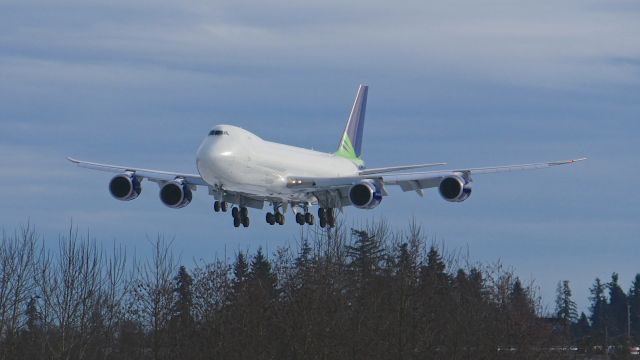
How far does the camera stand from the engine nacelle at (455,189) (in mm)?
A: 80250

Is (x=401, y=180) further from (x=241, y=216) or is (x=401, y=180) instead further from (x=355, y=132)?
(x=355, y=132)

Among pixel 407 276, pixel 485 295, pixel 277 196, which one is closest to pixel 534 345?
pixel 485 295

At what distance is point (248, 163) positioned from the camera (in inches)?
2995

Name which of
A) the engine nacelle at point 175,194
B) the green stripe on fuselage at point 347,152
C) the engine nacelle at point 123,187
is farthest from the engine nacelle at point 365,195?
the green stripe on fuselage at point 347,152

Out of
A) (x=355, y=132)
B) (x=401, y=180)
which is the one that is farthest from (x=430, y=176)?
(x=355, y=132)

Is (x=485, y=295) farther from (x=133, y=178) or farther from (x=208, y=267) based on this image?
(x=133, y=178)

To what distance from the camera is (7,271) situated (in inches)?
3253

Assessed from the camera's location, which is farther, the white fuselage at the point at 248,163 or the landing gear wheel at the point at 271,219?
the landing gear wheel at the point at 271,219

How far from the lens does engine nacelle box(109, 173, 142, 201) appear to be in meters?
81.9

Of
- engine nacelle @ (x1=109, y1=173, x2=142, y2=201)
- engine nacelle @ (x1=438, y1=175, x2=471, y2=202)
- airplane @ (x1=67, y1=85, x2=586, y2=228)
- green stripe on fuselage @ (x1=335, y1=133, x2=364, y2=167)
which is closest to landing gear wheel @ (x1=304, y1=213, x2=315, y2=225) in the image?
airplane @ (x1=67, y1=85, x2=586, y2=228)

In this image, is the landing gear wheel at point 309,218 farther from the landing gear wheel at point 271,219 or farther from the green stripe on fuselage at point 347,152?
the green stripe on fuselage at point 347,152

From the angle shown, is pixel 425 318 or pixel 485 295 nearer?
pixel 425 318

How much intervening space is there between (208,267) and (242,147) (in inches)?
538

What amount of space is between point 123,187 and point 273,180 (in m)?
9.28
